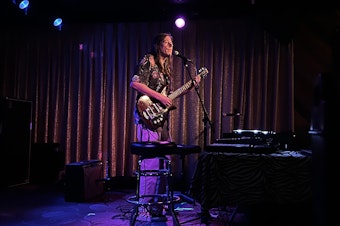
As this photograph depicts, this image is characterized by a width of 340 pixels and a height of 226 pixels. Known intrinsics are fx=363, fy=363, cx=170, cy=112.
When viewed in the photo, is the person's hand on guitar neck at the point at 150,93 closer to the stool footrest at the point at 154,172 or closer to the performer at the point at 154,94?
the performer at the point at 154,94

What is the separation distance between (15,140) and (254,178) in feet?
13.7

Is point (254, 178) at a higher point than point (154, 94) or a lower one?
lower

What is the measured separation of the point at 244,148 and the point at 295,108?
10.5ft

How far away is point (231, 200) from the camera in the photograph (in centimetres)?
238

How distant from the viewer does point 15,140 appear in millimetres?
5398

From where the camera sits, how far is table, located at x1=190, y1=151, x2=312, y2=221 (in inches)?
90.6

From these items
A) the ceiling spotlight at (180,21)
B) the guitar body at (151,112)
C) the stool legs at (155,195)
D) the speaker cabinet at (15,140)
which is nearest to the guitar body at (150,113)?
the guitar body at (151,112)

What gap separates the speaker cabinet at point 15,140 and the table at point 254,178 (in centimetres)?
377

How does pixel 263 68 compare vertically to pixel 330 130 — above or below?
above

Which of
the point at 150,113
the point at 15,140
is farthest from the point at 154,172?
the point at 15,140

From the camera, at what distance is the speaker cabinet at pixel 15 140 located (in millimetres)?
5203

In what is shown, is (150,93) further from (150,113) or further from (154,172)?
(154,172)

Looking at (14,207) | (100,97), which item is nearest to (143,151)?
(14,207)

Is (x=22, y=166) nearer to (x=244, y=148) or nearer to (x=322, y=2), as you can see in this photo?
(x=244, y=148)
